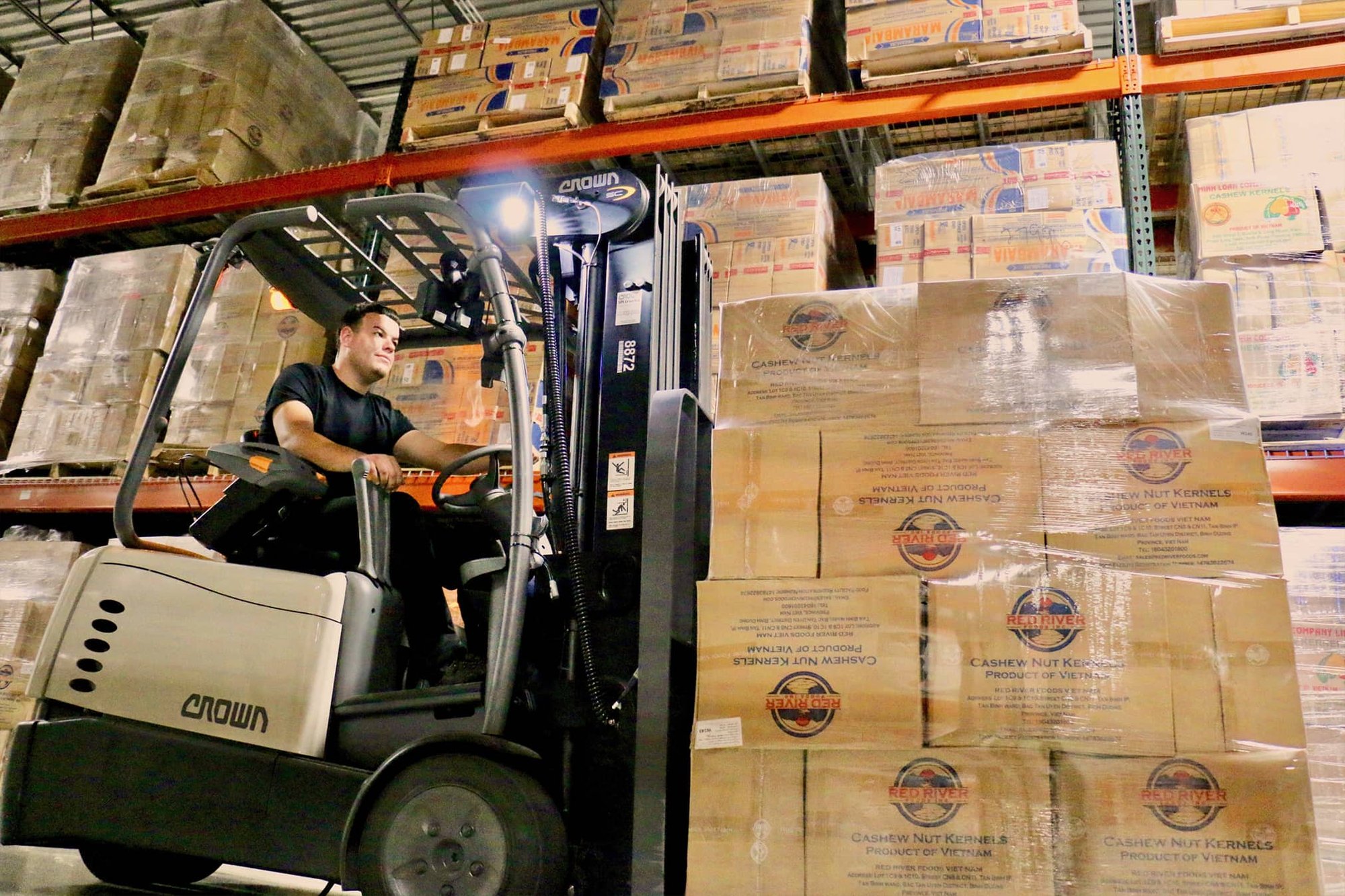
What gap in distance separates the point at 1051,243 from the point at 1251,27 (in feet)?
4.52

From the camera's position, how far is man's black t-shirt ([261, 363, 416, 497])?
130 inches

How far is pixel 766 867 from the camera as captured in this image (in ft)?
6.86

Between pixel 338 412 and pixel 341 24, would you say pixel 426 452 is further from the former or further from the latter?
pixel 341 24

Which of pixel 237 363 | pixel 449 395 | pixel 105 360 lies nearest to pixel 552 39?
pixel 449 395

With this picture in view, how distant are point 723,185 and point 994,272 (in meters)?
1.38

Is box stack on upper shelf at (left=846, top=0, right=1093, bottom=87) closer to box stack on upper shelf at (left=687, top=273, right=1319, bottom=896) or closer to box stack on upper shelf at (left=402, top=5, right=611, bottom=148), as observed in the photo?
box stack on upper shelf at (left=402, top=5, right=611, bottom=148)

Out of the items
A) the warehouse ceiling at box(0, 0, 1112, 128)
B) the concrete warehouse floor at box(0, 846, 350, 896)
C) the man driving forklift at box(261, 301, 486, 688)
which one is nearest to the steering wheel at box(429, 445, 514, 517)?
the man driving forklift at box(261, 301, 486, 688)

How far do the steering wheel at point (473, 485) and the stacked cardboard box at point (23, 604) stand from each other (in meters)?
3.41

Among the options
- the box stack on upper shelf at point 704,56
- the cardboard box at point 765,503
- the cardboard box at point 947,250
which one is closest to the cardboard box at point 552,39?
the box stack on upper shelf at point 704,56

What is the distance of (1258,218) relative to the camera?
4.05 m

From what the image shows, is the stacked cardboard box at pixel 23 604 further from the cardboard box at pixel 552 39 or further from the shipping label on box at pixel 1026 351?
the shipping label on box at pixel 1026 351

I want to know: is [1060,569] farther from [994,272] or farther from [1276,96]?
[1276,96]

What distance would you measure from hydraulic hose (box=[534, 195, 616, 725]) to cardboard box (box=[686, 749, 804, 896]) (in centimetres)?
36

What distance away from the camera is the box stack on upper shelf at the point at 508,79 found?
5.41 m
